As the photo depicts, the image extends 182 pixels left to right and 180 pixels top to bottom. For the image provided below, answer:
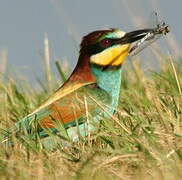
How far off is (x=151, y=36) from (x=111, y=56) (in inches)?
12.6

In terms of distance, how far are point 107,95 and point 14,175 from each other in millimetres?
1723

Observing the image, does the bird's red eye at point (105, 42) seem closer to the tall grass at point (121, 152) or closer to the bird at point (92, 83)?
the bird at point (92, 83)

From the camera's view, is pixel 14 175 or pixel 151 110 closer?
pixel 14 175

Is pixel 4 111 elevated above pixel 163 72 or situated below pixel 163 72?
above

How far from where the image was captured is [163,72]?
5391 mm

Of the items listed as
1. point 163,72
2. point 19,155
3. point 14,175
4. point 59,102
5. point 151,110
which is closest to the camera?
point 14,175

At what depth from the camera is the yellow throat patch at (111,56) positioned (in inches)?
199

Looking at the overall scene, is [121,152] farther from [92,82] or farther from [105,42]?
[105,42]

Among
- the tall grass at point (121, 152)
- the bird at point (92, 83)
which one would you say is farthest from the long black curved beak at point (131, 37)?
the tall grass at point (121, 152)

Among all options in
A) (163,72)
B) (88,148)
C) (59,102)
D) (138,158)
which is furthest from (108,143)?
(163,72)

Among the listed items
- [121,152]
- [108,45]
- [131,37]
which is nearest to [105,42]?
[108,45]

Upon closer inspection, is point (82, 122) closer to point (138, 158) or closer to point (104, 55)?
point (104, 55)

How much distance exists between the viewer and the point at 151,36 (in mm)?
5164

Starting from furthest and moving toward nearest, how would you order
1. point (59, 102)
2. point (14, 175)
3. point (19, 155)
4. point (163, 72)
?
1. point (163, 72)
2. point (59, 102)
3. point (19, 155)
4. point (14, 175)
